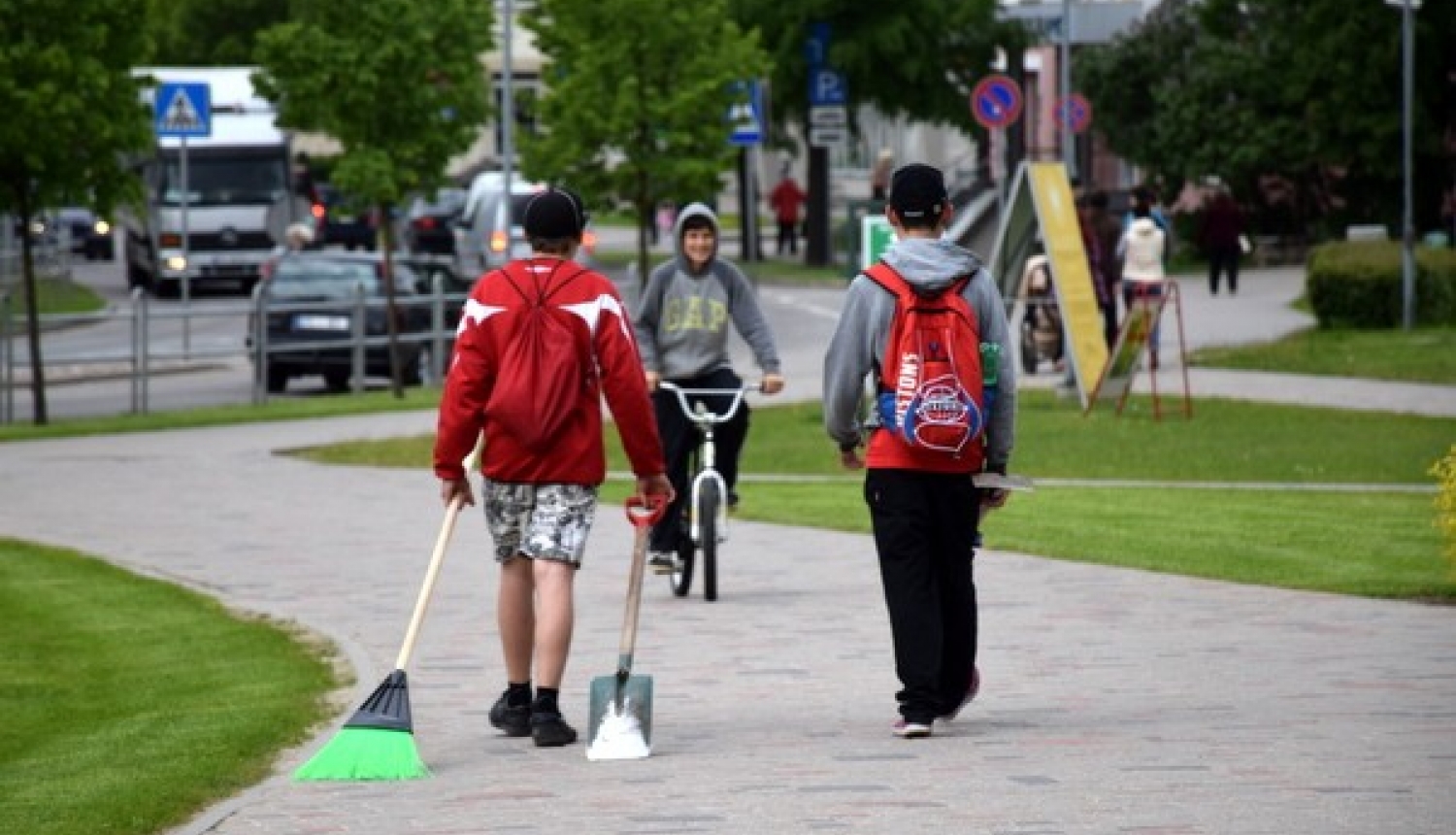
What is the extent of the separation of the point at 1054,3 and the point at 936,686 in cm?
5451

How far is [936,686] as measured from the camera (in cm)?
1007

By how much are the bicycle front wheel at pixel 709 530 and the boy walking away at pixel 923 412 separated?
4297 millimetres

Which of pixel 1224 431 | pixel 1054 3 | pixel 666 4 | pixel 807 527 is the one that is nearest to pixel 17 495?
pixel 807 527

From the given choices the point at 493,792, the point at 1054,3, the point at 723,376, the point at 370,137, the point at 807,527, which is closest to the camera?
the point at 493,792

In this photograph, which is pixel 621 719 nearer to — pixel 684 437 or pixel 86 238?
pixel 684 437

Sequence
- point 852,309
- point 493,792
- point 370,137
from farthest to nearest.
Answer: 1. point 370,137
2. point 852,309
3. point 493,792

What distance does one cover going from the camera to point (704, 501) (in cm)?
1450

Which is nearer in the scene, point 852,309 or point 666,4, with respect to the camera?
point 852,309

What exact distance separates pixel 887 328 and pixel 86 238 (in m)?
71.5

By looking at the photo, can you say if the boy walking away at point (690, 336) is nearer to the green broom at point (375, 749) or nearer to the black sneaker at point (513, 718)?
the black sneaker at point (513, 718)

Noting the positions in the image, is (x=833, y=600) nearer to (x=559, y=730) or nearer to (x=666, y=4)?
(x=559, y=730)

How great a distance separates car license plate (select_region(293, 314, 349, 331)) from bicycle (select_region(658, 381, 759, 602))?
20.0 m

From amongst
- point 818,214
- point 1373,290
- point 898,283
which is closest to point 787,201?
point 818,214

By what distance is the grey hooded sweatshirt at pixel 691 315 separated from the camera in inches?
574
